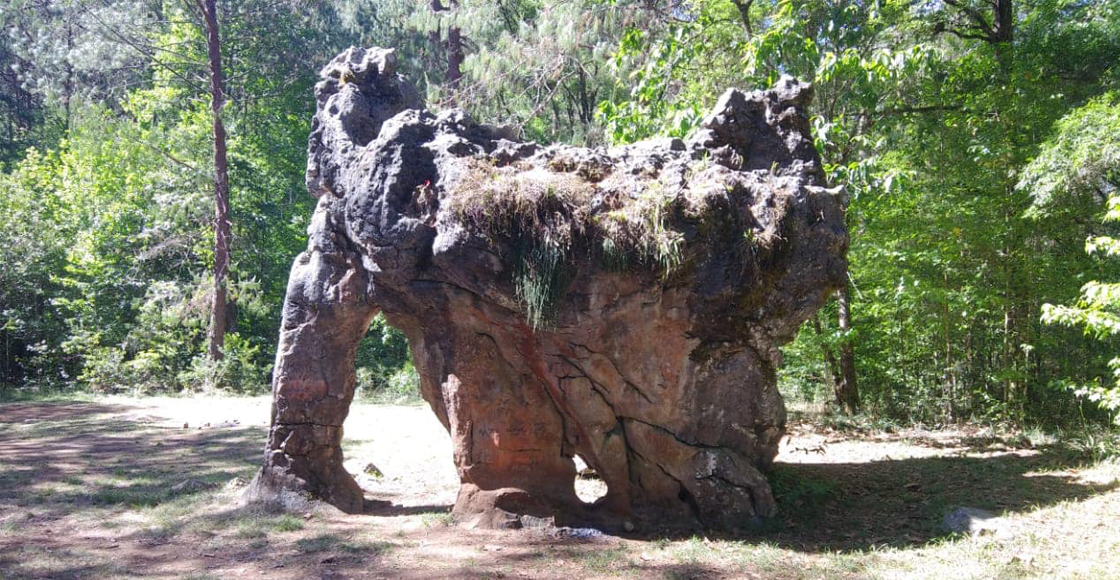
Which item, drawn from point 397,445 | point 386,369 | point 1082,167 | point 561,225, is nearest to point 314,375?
point 561,225

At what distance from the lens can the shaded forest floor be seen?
206 inches

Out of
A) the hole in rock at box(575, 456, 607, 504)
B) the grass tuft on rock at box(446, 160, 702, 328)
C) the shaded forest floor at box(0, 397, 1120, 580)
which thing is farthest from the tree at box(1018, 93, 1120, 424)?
the hole in rock at box(575, 456, 607, 504)

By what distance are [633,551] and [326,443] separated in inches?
115

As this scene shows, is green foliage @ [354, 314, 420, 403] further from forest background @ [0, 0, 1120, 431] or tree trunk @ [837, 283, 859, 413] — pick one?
tree trunk @ [837, 283, 859, 413]

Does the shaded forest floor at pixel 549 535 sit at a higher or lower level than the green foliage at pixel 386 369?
lower

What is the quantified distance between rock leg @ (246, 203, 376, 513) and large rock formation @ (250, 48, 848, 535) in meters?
0.02

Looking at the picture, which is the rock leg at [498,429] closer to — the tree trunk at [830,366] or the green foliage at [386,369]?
the tree trunk at [830,366]

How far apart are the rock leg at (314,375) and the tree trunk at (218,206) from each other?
12442mm

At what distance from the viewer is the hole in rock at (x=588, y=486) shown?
761 centimetres

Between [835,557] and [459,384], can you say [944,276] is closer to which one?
[835,557]

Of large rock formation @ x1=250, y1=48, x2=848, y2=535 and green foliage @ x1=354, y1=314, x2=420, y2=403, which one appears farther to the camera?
green foliage @ x1=354, y1=314, x2=420, y2=403

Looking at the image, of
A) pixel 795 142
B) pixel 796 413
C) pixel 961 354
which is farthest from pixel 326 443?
pixel 961 354

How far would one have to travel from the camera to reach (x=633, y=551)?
568 centimetres

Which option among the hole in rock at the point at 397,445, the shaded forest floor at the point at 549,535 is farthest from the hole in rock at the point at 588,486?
the hole in rock at the point at 397,445
